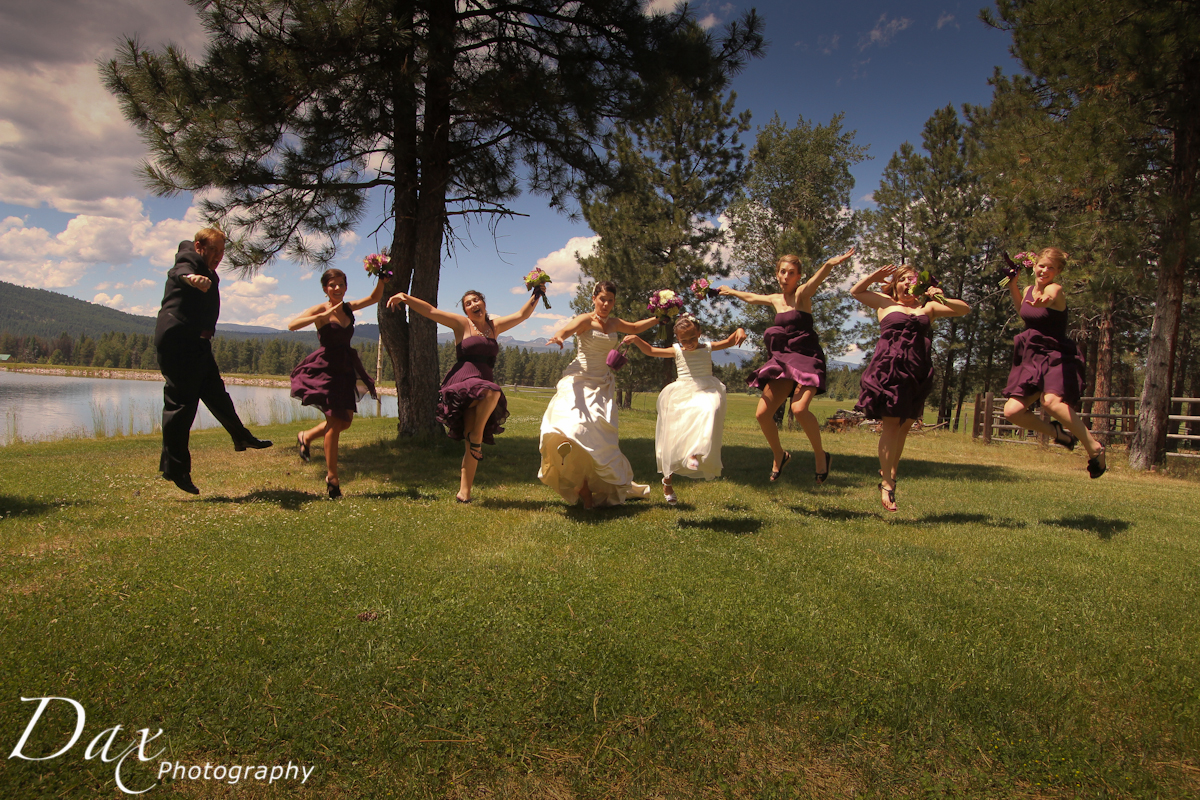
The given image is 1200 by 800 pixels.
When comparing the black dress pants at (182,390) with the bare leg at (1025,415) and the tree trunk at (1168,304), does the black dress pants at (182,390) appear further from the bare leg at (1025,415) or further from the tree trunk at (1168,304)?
the tree trunk at (1168,304)

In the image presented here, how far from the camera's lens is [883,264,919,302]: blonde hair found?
7.16 metres

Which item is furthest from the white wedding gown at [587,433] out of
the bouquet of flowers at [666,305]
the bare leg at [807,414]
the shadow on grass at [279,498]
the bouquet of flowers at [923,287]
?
the bouquet of flowers at [923,287]

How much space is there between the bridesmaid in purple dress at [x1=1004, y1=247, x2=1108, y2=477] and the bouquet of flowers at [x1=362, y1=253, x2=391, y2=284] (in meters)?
7.78

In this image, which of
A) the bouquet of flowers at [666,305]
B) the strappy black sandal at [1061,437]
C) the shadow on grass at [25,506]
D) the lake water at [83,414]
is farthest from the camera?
the lake water at [83,414]

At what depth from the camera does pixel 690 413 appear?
674cm

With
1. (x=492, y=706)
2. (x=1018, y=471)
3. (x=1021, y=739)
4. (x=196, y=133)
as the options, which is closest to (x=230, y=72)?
(x=196, y=133)

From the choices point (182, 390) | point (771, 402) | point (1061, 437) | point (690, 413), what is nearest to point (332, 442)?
point (182, 390)

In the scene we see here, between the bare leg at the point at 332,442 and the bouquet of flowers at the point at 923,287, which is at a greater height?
the bouquet of flowers at the point at 923,287

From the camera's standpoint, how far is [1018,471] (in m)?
12.0

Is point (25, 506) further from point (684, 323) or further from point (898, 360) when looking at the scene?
point (898, 360)

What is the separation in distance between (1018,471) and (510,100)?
12088 millimetres

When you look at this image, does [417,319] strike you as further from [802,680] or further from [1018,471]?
[1018,471]

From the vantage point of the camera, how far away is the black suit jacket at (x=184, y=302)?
6.15 metres

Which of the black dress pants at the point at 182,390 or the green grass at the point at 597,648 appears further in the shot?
the black dress pants at the point at 182,390
